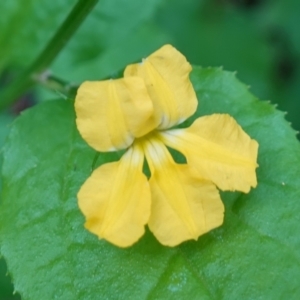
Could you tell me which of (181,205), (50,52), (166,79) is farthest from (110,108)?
(50,52)

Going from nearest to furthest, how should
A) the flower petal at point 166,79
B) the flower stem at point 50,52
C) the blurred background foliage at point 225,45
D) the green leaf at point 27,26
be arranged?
the flower petal at point 166,79, the flower stem at point 50,52, the green leaf at point 27,26, the blurred background foliage at point 225,45

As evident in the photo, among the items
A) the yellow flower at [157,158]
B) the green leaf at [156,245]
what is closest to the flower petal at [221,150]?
the yellow flower at [157,158]

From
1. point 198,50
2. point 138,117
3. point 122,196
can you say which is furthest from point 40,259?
point 198,50

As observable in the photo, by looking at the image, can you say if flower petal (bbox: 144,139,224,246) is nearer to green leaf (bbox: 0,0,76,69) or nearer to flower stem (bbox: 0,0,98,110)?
flower stem (bbox: 0,0,98,110)

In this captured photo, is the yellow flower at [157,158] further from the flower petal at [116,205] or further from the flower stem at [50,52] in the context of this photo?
the flower stem at [50,52]

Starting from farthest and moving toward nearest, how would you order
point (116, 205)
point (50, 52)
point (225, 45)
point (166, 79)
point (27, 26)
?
point (225, 45) < point (27, 26) < point (50, 52) < point (166, 79) < point (116, 205)

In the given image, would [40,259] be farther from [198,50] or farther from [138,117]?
[198,50]

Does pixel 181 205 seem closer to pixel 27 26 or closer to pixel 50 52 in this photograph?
pixel 50 52
